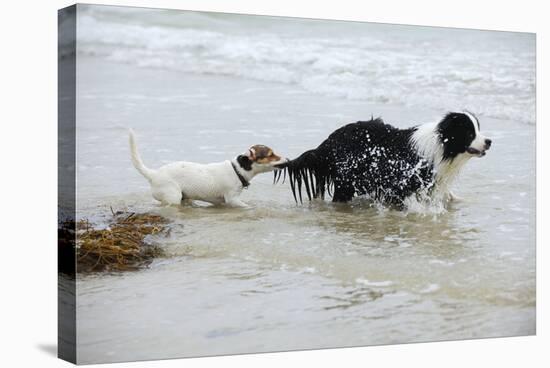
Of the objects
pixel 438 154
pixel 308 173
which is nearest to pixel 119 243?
pixel 308 173

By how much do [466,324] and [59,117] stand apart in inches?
95.8

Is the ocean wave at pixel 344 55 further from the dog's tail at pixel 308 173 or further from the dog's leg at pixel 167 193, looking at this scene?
the dog's leg at pixel 167 193

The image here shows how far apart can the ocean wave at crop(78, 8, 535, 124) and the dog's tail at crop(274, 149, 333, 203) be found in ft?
1.26

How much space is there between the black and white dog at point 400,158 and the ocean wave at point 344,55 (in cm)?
17

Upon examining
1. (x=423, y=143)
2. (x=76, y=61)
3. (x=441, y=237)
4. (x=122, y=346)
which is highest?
(x=76, y=61)

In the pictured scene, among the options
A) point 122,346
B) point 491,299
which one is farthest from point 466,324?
point 122,346

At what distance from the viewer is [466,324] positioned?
18.3 ft

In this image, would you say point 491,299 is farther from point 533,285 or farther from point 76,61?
point 76,61

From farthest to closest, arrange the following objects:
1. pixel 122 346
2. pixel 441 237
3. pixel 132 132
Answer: pixel 441 237 < pixel 132 132 < pixel 122 346

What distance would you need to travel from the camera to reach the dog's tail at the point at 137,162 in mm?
5395

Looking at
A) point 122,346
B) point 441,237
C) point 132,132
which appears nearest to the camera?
point 122,346

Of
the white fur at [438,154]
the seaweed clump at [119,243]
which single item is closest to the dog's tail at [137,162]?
the seaweed clump at [119,243]

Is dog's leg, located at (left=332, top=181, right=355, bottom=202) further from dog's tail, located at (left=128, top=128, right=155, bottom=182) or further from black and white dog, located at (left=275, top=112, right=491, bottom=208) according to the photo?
dog's tail, located at (left=128, top=128, right=155, bottom=182)

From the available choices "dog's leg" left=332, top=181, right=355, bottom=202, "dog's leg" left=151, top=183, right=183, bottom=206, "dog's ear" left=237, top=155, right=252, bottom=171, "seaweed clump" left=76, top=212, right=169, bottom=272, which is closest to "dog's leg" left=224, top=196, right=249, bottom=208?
"dog's ear" left=237, top=155, right=252, bottom=171
